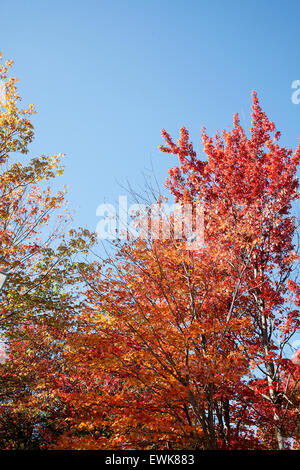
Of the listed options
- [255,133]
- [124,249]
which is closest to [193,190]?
[255,133]

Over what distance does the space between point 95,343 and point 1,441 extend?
828 centimetres

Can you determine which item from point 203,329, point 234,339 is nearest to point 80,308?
point 203,329

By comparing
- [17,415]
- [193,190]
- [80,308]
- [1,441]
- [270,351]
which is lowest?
[1,441]

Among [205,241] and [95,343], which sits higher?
[205,241]

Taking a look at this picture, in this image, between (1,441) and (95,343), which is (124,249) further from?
(1,441)

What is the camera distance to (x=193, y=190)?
12680 millimetres

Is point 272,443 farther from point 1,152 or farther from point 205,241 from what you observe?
point 1,152

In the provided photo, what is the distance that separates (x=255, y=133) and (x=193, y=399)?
1128cm

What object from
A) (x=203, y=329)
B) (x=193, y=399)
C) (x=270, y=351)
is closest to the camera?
(x=193, y=399)

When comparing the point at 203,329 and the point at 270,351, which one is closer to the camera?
the point at 203,329

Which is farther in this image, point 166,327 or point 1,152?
point 1,152

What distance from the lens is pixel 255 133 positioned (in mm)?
13242

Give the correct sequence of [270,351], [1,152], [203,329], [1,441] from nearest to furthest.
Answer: [203,329] → [270,351] → [1,152] → [1,441]

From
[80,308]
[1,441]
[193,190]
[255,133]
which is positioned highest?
[255,133]
